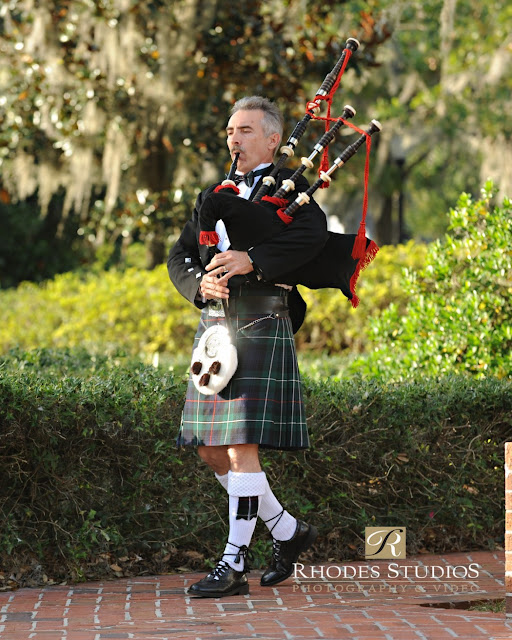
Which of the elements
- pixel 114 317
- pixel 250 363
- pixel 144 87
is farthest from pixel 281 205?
pixel 144 87

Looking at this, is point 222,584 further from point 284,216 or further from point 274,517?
point 284,216

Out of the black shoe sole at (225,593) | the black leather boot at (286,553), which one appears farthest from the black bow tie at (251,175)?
the black shoe sole at (225,593)

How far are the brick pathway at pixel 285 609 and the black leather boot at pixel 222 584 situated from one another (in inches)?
1.4

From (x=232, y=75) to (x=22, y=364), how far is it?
259 inches

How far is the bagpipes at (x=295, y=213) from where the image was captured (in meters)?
4.35

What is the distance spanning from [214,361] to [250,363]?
158 millimetres

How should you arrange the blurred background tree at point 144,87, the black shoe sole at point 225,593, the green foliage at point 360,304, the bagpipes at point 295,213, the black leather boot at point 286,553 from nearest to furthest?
the bagpipes at point 295,213, the black shoe sole at point 225,593, the black leather boot at point 286,553, the green foliage at point 360,304, the blurred background tree at point 144,87

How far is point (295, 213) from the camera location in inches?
177

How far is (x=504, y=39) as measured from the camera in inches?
682

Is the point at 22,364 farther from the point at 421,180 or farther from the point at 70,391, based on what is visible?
the point at 421,180

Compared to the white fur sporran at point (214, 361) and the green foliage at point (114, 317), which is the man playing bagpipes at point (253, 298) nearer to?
the white fur sporran at point (214, 361)

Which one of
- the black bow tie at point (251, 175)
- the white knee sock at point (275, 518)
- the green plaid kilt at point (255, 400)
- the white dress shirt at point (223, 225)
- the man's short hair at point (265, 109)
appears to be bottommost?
the white knee sock at point (275, 518)

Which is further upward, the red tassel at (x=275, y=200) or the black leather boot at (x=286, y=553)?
the red tassel at (x=275, y=200)

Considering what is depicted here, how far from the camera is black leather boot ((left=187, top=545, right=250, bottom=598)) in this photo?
4445 mm
